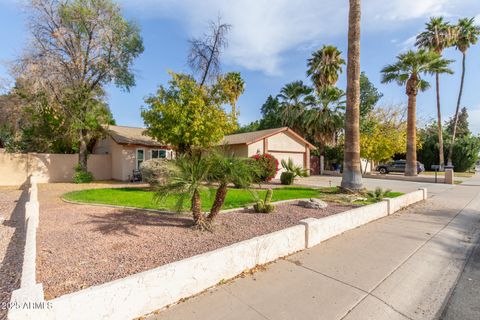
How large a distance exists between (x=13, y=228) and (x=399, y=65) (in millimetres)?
25369

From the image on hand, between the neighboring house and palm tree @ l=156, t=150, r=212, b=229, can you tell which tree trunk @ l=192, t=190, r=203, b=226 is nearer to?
palm tree @ l=156, t=150, r=212, b=229

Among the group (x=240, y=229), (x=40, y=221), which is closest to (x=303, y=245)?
(x=240, y=229)

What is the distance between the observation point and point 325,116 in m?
26.1

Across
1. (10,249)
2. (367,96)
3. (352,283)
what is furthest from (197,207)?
(367,96)

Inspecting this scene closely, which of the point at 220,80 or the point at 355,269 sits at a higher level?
the point at 220,80

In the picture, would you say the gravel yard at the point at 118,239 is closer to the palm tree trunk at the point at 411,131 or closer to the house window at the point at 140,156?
the house window at the point at 140,156

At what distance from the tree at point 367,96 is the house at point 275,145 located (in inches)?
781

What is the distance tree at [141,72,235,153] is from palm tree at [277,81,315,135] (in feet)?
50.4

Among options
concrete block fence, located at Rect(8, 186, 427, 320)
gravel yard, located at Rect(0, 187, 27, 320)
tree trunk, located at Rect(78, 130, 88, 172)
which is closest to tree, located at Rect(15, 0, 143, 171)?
tree trunk, located at Rect(78, 130, 88, 172)

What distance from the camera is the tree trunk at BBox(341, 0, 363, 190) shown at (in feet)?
34.9

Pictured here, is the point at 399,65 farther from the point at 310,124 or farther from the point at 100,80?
the point at 100,80

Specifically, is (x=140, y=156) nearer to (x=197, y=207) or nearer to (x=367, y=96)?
(x=197, y=207)

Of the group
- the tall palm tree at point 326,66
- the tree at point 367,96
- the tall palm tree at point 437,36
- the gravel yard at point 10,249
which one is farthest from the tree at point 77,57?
the tree at point 367,96

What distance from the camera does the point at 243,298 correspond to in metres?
3.18
